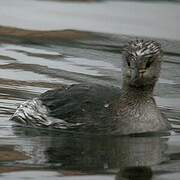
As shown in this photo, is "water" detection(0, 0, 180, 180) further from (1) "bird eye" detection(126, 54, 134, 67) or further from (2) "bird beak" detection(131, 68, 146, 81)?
(1) "bird eye" detection(126, 54, 134, 67)

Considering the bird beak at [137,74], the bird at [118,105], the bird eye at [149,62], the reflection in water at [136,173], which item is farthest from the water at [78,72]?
the bird eye at [149,62]

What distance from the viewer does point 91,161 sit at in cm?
1083

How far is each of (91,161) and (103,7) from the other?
13760mm

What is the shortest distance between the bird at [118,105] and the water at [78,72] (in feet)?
0.56

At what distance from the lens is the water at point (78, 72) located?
417 inches

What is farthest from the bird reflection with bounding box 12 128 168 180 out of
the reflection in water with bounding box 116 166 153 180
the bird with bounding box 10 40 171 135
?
the bird with bounding box 10 40 171 135

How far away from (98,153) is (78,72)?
5559 mm

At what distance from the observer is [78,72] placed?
55.2 ft

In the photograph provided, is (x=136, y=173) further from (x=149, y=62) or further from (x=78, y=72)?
(x=78, y=72)

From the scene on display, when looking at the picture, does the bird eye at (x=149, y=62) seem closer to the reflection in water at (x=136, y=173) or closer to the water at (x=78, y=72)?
the water at (x=78, y=72)

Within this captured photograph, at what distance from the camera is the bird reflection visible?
10.4 metres

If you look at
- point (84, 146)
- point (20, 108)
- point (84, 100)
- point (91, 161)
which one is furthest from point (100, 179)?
point (20, 108)

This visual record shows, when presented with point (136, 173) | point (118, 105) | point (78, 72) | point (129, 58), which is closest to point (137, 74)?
point (129, 58)

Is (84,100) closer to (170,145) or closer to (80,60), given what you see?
(170,145)
